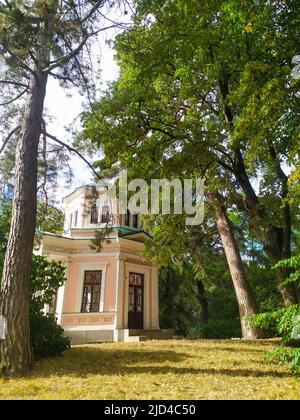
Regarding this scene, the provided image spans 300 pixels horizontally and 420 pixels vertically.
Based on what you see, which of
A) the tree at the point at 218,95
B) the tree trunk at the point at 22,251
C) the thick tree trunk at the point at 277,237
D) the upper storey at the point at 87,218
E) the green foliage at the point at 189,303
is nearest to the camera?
the tree trunk at the point at 22,251

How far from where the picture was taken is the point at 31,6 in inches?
287

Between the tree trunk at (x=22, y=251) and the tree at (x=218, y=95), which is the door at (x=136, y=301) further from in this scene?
the tree trunk at (x=22, y=251)

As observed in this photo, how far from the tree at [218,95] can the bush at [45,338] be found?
181 inches

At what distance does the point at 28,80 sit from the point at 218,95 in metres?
6.41

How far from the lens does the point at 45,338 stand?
8102 mm

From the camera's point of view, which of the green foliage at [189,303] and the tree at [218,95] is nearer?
the tree at [218,95]

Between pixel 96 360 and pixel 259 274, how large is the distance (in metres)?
13.7

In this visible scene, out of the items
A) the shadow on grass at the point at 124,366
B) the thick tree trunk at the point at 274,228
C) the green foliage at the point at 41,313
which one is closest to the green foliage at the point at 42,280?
→ the green foliage at the point at 41,313

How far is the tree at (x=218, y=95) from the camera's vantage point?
24.0 feet
